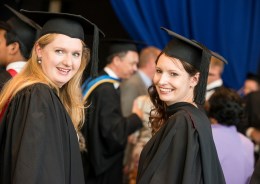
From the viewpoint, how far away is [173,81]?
9.62ft

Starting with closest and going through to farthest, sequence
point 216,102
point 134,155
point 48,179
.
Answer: point 48,179 < point 216,102 < point 134,155

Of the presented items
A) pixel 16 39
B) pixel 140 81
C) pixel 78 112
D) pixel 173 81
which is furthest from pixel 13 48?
pixel 140 81

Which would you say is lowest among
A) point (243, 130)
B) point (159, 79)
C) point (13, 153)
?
point (243, 130)

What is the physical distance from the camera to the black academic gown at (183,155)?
2703 millimetres

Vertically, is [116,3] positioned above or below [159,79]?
above

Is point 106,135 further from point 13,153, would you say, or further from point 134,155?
point 13,153

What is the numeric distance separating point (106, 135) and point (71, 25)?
→ 5.88ft

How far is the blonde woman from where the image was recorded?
251cm

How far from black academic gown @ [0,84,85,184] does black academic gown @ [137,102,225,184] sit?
0.45m

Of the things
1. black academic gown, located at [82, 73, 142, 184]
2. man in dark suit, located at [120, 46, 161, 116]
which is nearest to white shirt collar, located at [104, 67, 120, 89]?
black academic gown, located at [82, 73, 142, 184]

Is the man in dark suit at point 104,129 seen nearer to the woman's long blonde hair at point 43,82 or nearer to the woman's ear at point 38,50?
the woman's long blonde hair at point 43,82

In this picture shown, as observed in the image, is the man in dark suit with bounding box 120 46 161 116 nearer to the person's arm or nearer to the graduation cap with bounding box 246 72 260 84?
the graduation cap with bounding box 246 72 260 84

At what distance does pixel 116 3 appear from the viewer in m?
5.15

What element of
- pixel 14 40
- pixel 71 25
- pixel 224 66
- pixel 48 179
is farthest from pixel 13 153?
pixel 224 66
